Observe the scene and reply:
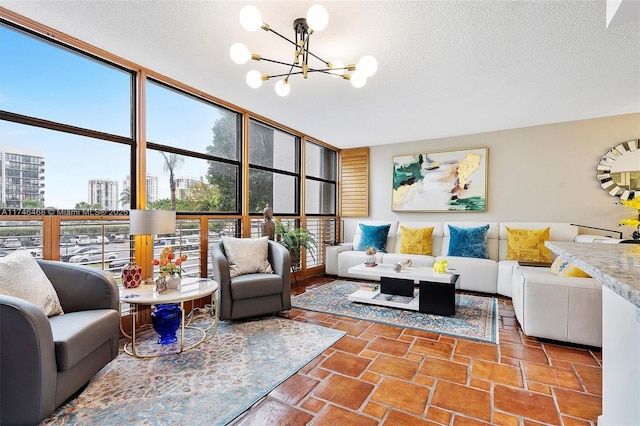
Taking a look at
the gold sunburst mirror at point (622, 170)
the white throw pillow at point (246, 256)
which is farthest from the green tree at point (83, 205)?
the gold sunburst mirror at point (622, 170)

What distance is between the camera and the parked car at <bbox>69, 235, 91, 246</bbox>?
2.38m

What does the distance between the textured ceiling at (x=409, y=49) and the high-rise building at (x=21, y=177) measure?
0.96 m

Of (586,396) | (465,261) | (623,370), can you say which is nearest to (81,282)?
(623,370)

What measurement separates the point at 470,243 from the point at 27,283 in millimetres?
4683

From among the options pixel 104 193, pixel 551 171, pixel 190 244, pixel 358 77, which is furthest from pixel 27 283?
pixel 551 171

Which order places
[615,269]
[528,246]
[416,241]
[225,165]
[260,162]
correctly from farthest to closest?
[416,241] → [260,162] → [528,246] → [225,165] → [615,269]

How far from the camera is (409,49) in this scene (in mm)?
2406

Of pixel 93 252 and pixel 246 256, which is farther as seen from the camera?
pixel 246 256

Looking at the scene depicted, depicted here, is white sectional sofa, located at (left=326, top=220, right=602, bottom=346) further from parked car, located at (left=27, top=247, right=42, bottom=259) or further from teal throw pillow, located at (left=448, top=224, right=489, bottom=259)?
parked car, located at (left=27, top=247, right=42, bottom=259)

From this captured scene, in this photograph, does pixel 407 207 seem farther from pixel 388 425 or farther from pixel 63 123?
pixel 63 123

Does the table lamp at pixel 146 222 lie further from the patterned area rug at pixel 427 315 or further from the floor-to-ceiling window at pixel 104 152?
the patterned area rug at pixel 427 315

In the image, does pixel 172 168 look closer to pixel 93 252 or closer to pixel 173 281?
pixel 93 252

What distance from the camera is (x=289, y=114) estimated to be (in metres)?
4.03

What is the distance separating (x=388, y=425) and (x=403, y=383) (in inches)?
16.6
